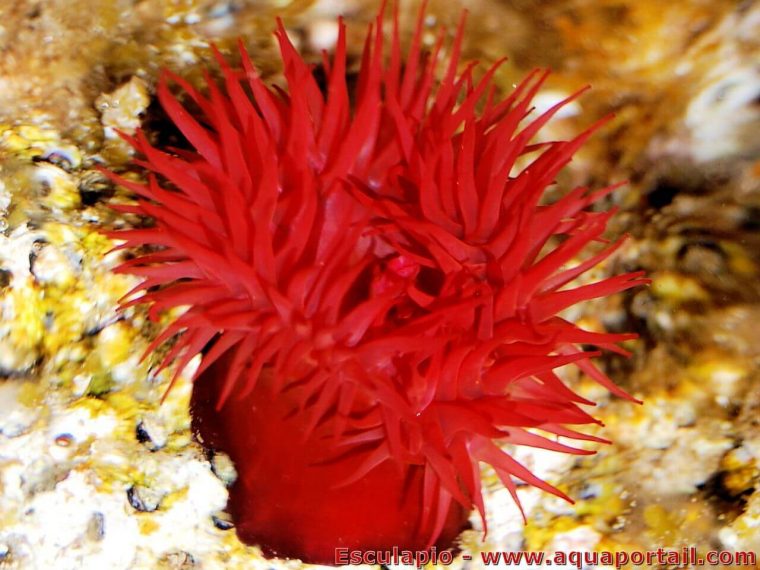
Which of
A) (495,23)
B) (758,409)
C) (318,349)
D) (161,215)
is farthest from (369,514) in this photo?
(495,23)

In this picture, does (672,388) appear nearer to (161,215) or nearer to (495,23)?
(495,23)

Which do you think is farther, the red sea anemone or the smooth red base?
the smooth red base

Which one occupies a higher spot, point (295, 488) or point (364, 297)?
point (364, 297)

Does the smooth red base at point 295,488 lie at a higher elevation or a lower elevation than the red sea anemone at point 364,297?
lower

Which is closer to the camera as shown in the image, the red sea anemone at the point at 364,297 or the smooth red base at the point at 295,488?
the red sea anemone at the point at 364,297

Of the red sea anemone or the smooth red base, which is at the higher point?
the red sea anemone
